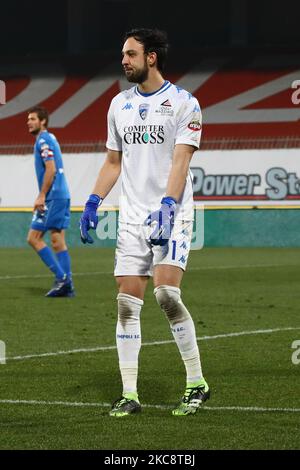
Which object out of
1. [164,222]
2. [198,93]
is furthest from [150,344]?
[198,93]

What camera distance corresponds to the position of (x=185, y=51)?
3541cm

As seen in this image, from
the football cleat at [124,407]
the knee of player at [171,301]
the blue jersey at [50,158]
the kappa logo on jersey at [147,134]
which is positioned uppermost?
the blue jersey at [50,158]

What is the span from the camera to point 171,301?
682cm

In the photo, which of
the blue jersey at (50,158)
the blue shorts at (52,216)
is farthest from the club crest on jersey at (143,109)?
the blue shorts at (52,216)

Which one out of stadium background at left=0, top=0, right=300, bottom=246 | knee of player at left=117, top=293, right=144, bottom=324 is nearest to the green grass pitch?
knee of player at left=117, top=293, right=144, bottom=324

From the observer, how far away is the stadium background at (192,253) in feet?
22.0

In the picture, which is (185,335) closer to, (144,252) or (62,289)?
(144,252)

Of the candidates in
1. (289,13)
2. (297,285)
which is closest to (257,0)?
(289,13)

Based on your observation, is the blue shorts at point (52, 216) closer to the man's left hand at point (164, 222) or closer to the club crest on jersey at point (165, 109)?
the club crest on jersey at point (165, 109)

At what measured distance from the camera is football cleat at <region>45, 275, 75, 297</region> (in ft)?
48.8

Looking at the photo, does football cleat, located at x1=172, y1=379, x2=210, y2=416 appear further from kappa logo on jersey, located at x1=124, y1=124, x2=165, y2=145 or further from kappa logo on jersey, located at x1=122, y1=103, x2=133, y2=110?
kappa logo on jersey, located at x1=122, y1=103, x2=133, y2=110

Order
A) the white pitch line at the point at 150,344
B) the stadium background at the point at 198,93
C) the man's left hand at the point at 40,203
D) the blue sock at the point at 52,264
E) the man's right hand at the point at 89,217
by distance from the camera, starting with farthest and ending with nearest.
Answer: the stadium background at the point at 198,93 < the blue sock at the point at 52,264 < the man's left hand at the point at 40,203 < the white pitch line at the point at 150,344 < the man's right hand at the point at 89,217

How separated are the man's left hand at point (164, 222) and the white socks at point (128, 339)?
40cm
